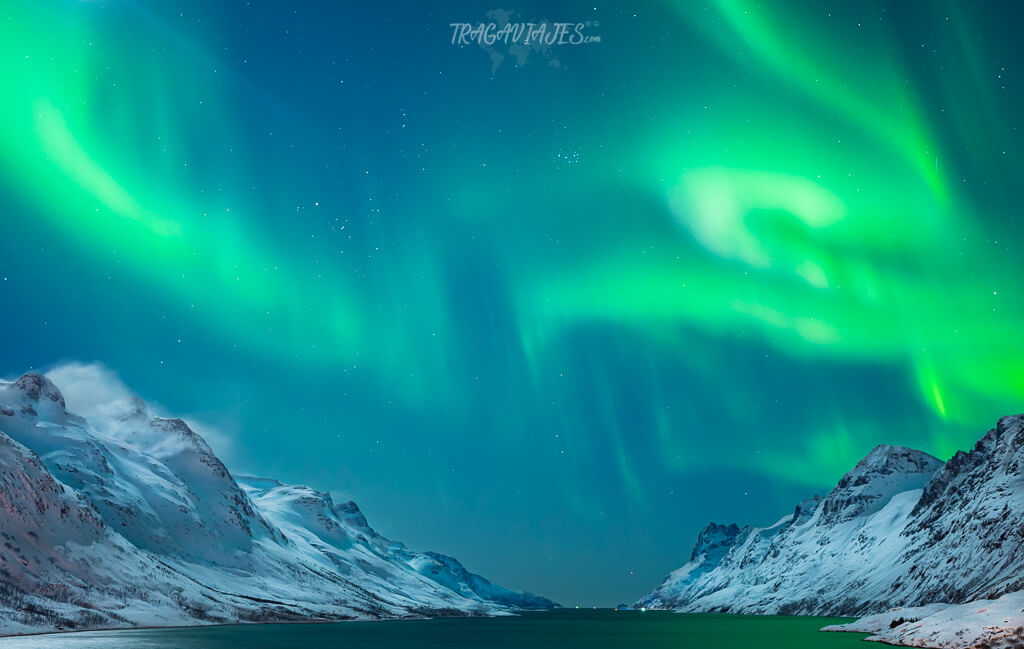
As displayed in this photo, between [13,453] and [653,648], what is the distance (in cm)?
15479

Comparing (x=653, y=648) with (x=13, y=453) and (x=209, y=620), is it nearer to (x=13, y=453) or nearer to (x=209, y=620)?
(x=209, y=620)

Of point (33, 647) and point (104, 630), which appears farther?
point (104, 630)

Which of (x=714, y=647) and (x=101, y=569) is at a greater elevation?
(x=101, y=569)

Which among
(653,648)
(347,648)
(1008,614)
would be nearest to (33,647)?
(347,648)

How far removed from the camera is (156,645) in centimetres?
10288

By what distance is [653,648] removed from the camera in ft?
372

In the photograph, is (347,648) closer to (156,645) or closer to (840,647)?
(156,645)

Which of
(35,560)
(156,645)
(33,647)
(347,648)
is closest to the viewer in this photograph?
Answer: (33,647)

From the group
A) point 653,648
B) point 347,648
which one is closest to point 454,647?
point 347,648

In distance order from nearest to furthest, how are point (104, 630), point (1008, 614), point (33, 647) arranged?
point (1008, 614) → point (33, 647) → point (104, 630)

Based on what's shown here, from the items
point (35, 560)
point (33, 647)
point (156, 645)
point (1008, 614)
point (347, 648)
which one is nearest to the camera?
point (1008, 614)

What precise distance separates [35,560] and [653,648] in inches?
5042

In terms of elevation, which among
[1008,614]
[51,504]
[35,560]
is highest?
[51,504]

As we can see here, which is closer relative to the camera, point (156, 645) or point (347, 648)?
point (156, 645)
